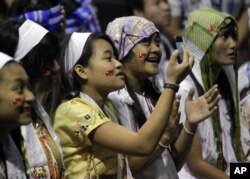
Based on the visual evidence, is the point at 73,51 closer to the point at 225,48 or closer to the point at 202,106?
the point at 202,106

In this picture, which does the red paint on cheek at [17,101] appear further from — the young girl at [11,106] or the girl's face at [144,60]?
the girl's face at [144,60]

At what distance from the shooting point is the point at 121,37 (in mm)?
4980

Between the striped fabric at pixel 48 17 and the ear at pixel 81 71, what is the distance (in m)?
1.16

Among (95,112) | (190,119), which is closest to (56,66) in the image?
(95,112)

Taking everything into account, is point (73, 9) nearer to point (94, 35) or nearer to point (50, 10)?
point (50, 10)

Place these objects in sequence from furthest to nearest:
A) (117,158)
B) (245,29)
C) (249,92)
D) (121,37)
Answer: (245,29) < (249,92) < (121,37) < (117,158)

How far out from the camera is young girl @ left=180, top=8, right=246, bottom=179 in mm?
5465

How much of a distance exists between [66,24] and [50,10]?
0.81 meters

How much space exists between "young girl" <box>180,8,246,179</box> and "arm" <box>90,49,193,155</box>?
3.70 ft

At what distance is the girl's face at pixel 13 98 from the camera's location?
3789mm

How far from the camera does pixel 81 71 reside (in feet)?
15.1

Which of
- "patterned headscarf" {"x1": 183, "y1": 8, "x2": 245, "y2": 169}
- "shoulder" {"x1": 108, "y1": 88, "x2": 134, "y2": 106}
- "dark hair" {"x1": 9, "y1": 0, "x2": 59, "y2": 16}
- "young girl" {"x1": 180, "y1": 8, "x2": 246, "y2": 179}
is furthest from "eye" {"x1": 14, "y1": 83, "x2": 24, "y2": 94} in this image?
"dark hair" {"x1": 9, "y1": 0, "x2": 59, "y2": 16}

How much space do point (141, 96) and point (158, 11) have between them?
2.76m

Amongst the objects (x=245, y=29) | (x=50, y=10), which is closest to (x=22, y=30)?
(x=50, y=10)
